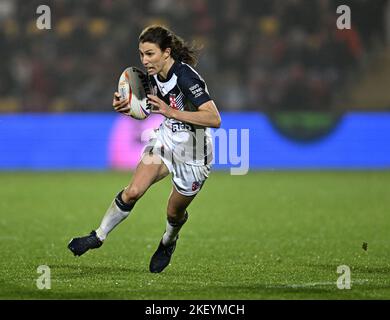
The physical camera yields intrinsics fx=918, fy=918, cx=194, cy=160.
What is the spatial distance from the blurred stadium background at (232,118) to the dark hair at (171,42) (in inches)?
79.2

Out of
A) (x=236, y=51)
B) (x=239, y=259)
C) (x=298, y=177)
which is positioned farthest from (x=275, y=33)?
(x=239, y=259)

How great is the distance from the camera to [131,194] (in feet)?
23.3

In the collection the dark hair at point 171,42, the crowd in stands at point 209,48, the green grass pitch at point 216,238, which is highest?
the crowd in stands at point 209,48

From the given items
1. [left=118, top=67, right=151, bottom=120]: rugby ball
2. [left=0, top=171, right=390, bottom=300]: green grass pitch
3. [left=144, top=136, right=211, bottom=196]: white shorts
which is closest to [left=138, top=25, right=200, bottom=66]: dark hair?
[left=118, top=67, right=151, bottom=120]: rugby ball

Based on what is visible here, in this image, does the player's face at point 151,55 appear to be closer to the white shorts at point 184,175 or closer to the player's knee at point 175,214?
the white shorts at point 184,175

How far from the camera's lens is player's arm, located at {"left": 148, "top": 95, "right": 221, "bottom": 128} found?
6.86 m

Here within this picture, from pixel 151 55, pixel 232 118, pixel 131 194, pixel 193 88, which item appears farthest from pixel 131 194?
pixel 232 118

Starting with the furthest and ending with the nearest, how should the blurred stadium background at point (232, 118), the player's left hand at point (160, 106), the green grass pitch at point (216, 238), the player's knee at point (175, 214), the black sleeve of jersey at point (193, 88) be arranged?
the blurred stadium background at point (232, 118) < the player's knee at point (175, 214) < the black sleeve of jersey at point (193, 88) < the player's left hand at point (160, 106) < the green grass pitch at point (216, 238)

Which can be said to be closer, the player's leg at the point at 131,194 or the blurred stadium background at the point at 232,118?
the player's leg at the point at 131,194

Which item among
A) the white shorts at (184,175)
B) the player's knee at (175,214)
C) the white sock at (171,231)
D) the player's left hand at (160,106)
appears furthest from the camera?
the white sock at (171,231)

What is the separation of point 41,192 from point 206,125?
24.5 ft

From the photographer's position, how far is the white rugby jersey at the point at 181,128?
7.14 meters

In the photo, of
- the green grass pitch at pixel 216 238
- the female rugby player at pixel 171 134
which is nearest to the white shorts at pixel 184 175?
the female rugby player at pixel 171 134

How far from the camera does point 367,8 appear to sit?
64.1ft
